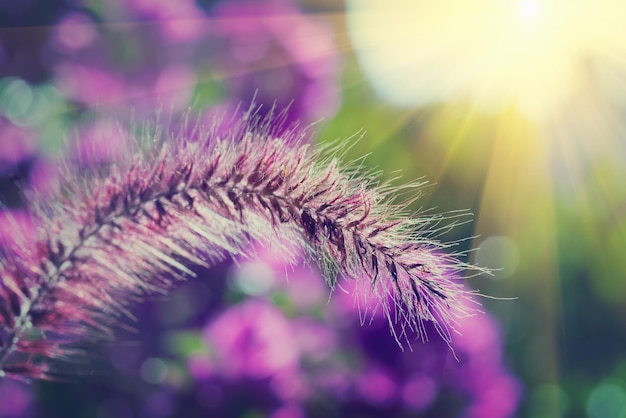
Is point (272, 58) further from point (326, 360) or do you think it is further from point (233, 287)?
point (326, 360)

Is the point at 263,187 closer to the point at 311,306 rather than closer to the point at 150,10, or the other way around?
the point at 311,306

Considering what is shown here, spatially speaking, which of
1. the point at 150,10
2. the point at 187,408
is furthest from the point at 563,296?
the point at 150,10

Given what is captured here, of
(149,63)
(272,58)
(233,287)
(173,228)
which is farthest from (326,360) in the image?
(173,228)

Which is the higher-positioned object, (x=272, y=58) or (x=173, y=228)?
(x=272, y=58)

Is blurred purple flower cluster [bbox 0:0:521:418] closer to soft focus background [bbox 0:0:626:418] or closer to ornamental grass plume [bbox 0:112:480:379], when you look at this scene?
soft focus background [bbox 0:0:626:418]

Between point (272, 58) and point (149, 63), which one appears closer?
point (149, 63)

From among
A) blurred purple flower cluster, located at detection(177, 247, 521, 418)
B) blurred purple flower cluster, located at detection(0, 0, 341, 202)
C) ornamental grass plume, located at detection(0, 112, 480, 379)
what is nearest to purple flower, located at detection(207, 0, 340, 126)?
blurred purple flower cluster, located at detection(0, 0, 341, 202)
